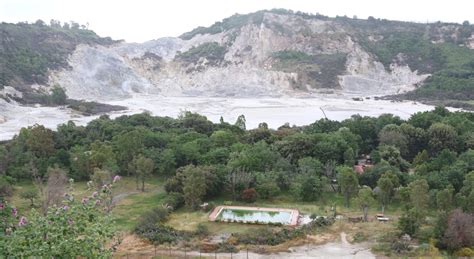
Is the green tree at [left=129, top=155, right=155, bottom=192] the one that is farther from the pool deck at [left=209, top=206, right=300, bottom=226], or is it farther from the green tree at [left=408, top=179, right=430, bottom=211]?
the green tree at [left=408, top=179, right=430, bottom=211]

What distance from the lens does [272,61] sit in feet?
355

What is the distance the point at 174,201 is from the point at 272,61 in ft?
273

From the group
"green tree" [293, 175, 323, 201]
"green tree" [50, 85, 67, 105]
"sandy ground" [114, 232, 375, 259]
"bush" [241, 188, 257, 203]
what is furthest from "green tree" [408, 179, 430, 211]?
"green tree" [50, 85, 67, 105]

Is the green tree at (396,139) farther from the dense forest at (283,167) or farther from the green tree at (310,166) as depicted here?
the green tree at (310,166)

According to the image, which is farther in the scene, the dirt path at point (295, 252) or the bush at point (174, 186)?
the bush at point (174, 186)

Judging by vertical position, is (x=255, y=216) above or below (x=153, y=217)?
below

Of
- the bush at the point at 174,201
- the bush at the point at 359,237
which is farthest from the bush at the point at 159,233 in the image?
the bush at the point at 359,237

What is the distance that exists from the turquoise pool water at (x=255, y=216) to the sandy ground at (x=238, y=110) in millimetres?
30557

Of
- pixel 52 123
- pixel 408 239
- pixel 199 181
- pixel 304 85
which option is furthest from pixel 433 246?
pixel 304 85

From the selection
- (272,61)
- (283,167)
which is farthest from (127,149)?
(272,61)

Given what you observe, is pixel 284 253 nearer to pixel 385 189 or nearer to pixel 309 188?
pixel 309 188

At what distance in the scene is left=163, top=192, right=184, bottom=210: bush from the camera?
27.6m

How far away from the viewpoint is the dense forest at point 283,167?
24.0 metres

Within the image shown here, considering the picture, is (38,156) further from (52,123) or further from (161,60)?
(161,60)
